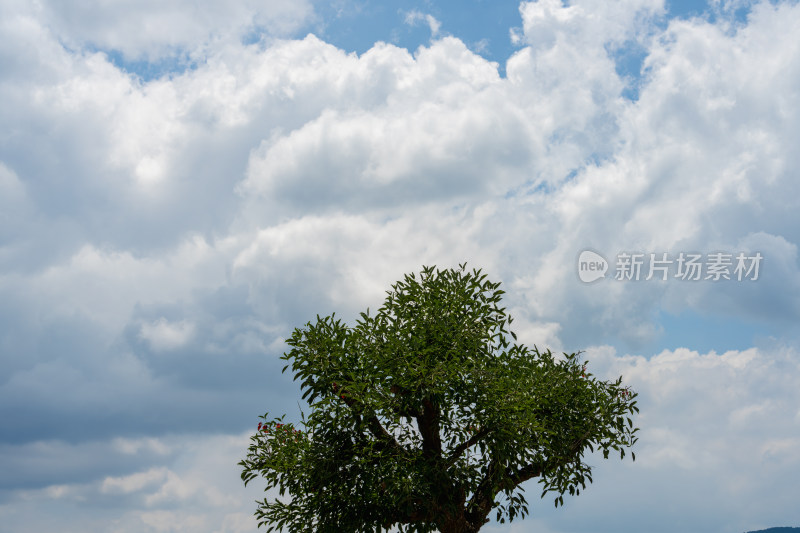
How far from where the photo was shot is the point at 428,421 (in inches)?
818

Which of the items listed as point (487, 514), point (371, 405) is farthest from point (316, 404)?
point (487, 514)

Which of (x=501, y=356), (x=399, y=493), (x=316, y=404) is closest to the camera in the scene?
(x=399, y=493)

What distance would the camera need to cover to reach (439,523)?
1981 centimetres

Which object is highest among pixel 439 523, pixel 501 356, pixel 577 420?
pixel 501 356

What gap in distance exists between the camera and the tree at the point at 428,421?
1938 centimetres

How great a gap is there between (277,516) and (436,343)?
7.21 meters

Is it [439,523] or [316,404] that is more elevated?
[316,404]

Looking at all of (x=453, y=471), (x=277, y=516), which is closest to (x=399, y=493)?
(x=453, y=471)

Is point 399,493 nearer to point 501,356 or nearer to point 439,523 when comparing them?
point 439,523

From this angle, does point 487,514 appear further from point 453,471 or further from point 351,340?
point 351,340

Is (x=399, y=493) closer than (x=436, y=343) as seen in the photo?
Yes

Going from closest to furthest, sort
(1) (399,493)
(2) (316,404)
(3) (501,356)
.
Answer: (1) (399,493)
(2) (316,404)
(3) (501,356)

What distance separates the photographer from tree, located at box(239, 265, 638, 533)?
1938 centimetres

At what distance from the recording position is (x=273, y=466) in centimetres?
2081
